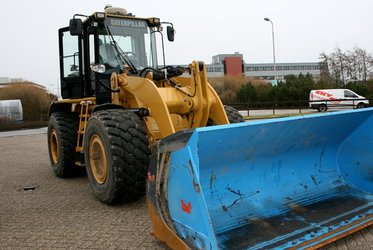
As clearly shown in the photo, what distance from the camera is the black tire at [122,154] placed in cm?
452

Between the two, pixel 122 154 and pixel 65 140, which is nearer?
pixel 122 154

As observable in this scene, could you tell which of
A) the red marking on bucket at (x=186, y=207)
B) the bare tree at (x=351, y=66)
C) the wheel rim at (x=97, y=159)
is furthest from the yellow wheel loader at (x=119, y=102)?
the bare tree at (x=351, y=66)

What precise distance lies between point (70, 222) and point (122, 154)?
0.97m

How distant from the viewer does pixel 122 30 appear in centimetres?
607

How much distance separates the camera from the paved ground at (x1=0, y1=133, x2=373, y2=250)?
145 inches

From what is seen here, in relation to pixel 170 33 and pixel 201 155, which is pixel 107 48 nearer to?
pixel 170 33

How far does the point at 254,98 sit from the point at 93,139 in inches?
1398

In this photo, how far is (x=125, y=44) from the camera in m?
6.02

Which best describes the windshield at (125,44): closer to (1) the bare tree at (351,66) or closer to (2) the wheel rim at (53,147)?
(2) the wheel rim at (53,147)

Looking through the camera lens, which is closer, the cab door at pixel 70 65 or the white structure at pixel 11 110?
the cab door at pixel 70 65

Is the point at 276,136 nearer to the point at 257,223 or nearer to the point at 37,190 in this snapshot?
the point at 257,223

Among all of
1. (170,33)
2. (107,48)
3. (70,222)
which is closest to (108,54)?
(107,48)

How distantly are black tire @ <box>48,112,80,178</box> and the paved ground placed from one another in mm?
280

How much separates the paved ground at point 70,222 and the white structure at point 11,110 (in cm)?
2643
